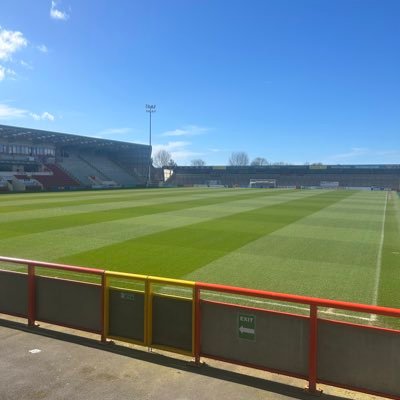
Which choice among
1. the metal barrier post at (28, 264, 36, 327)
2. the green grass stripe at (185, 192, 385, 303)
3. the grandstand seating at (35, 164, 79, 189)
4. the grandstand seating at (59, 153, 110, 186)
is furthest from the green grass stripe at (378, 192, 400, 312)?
the grandstand seating at (59, 153, 110, 186)

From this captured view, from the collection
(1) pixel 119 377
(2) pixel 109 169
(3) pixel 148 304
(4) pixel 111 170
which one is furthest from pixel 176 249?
(4) pixel 111 170

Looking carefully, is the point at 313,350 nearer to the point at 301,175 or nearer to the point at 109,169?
the point at 109,169

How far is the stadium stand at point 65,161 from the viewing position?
69.7 meters

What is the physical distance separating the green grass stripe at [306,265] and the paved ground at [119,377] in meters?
4.36

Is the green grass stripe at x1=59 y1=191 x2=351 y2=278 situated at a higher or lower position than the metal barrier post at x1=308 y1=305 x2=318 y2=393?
lower

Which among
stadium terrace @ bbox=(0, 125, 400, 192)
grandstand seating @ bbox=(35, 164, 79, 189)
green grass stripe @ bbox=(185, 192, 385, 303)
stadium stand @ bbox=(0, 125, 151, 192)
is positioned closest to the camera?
green grass stripe @ bbox=(185, 192, 385, 303)

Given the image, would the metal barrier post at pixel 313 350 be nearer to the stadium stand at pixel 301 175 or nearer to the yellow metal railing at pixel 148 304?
the yellow metal railing at pixel 148 304

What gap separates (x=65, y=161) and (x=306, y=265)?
82.9 metres

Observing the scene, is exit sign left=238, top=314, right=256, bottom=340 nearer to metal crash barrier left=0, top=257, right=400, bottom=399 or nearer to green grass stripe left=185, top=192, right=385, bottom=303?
metal crash barrier left=0, top=257, right=400, bottom=399

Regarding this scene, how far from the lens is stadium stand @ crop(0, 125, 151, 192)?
69.7 meters

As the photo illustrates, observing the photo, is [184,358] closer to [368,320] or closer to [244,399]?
[244,399]

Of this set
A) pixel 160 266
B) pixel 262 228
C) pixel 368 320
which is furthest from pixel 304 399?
pixel 262 228

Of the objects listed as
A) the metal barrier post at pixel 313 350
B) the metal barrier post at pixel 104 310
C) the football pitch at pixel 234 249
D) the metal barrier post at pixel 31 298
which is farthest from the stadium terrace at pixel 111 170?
the metal barrier post at pixel 313 350

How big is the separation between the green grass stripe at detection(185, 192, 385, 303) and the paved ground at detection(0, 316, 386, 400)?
4363mm
